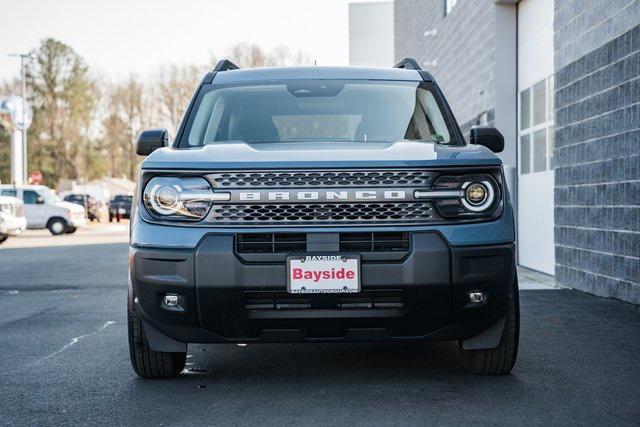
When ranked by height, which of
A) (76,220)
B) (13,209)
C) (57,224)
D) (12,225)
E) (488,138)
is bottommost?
(57,224)

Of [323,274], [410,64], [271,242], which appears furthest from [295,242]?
[410,64]

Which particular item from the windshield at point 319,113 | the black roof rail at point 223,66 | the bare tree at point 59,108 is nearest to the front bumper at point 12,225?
the black roof rail at point 223,66

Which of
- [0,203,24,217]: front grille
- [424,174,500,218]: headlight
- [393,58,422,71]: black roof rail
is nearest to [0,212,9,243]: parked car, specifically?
[0,203,24,217]: front grille

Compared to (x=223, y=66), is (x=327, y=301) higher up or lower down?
lower down

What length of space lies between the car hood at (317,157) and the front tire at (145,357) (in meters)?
0.74

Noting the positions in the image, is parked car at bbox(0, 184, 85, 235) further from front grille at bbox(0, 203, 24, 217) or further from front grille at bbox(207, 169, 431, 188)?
front grille at bbox(207, 169, 431, 188)

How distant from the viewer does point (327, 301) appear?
165 inches

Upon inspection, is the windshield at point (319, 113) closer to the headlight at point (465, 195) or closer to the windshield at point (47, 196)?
the headlight at point (465, 195)

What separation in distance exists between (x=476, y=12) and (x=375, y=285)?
12179mm

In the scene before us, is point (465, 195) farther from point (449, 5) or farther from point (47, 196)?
point (47, 196)

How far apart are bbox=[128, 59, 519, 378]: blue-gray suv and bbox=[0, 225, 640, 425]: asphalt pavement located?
0.99ft

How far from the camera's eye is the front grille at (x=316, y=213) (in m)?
4.26

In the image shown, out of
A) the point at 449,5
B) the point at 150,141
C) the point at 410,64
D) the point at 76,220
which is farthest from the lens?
the point at 76,220

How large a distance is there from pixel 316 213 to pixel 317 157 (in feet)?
0.97
